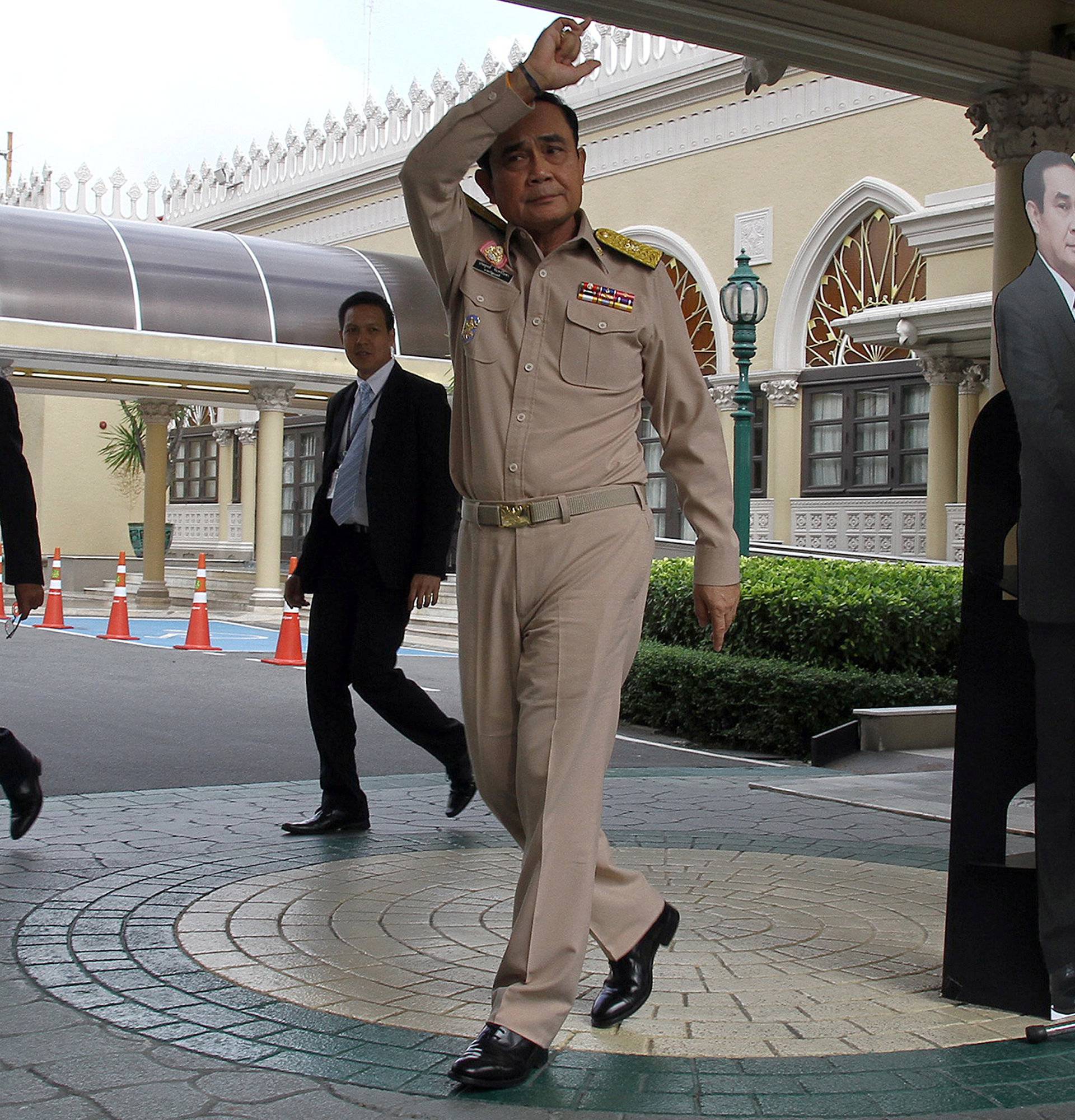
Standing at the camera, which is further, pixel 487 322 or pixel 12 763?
pixel 12 763

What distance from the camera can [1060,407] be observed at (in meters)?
3.62

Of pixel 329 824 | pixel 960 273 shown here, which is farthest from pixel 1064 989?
pixel 960 273

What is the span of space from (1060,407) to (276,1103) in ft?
7.65

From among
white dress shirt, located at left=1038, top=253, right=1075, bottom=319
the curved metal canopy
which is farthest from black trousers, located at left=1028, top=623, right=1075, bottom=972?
the curved metal canopy

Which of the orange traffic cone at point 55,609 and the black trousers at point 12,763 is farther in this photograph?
the orange traffic cone at point 55,609

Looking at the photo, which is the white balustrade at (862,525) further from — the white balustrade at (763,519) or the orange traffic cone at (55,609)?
the orange traffic cone at (55,609)

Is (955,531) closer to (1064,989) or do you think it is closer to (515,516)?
(1064,989)

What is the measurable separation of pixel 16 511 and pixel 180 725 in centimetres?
519

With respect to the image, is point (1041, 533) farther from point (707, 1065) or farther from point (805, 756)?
point (805, 756)

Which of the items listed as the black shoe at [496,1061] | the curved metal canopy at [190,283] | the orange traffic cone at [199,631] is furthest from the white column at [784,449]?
the black shoe at [496,1061]

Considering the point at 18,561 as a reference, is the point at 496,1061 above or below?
below

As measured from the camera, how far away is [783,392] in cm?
2650

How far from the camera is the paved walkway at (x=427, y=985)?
10.3ft

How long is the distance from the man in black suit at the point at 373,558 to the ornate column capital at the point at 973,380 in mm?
15890
